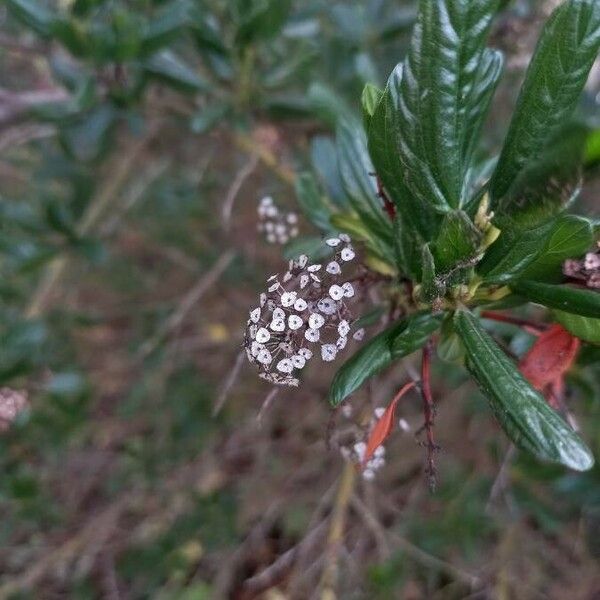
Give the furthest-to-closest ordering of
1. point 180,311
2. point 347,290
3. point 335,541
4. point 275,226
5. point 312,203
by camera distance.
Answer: point 180,311 → point 335,541 → point 275,226 → point 312,203 → point 347,290

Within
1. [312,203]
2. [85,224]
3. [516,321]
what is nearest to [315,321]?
[516,321]

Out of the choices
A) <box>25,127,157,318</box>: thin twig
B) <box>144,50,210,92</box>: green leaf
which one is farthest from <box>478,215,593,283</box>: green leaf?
<box>25,127,157,318</box>: thin twig

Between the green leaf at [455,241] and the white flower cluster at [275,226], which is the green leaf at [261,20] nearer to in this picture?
the white flower cluster at [275,226]

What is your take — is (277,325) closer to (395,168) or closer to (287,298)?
(287,298)

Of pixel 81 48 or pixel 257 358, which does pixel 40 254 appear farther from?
pixel 257 358

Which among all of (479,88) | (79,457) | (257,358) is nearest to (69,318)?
(79,457)

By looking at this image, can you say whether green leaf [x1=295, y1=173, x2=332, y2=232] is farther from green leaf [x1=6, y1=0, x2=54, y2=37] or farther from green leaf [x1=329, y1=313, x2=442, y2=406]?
green leaf [x1=6, y1=0, x2=54, y2=37]
